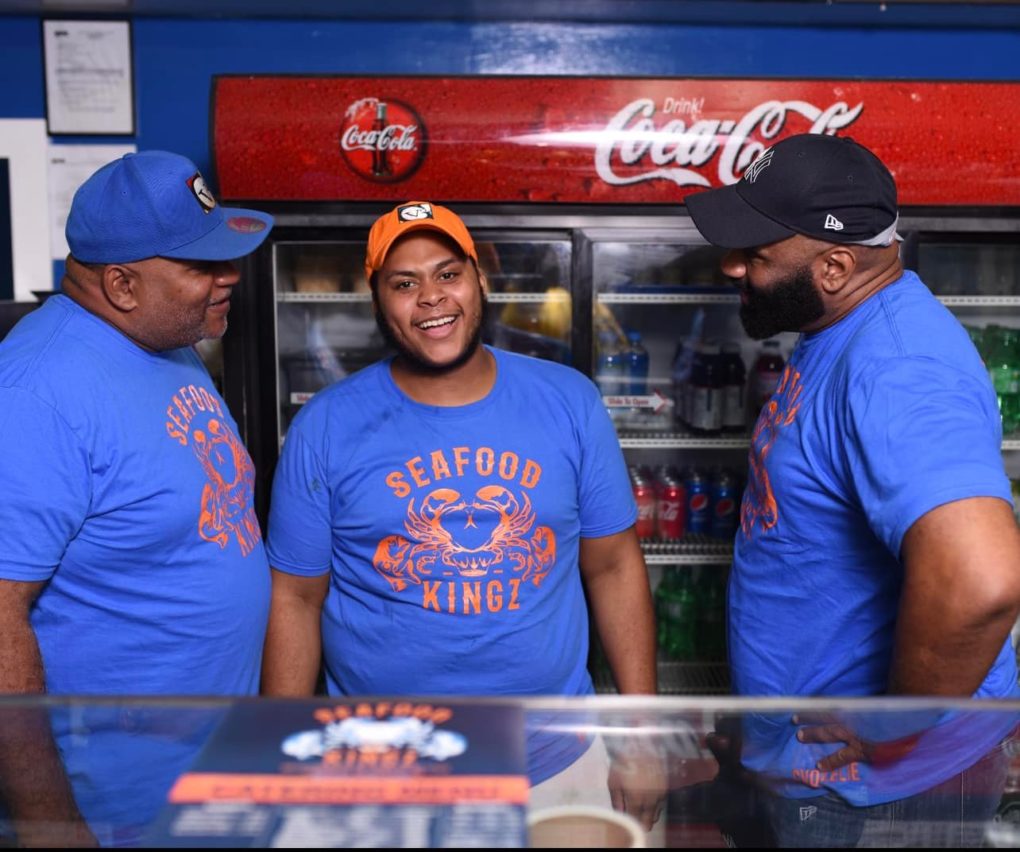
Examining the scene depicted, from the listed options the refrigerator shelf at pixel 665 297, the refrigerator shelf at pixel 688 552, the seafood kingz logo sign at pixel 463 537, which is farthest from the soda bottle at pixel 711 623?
the seafood kingz logo sign at pixel 463 537

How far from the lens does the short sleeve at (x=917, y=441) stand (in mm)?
1315

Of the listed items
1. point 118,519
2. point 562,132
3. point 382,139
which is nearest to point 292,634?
point 118,519

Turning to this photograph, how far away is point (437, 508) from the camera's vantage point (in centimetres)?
184

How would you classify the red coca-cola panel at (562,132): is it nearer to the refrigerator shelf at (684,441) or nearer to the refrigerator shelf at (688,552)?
the refrigerator shelf at (684,441)

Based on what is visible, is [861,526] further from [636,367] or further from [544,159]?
[636,367]

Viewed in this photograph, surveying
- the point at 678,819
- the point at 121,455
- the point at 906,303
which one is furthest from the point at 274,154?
the point at 678,819

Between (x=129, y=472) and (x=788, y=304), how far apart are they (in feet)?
3.79

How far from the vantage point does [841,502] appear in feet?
5.09

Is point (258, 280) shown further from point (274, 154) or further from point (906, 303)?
point (906, 303)

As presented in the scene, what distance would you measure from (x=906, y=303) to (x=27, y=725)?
136 centimetres

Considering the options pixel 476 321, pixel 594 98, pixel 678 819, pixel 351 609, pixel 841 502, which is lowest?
pixel 351 609

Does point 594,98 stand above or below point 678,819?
above

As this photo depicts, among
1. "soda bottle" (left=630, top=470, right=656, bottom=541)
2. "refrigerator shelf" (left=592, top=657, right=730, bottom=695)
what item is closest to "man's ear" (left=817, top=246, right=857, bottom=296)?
"soda bottle" (left=630, top=470, right=656, bottom=541)

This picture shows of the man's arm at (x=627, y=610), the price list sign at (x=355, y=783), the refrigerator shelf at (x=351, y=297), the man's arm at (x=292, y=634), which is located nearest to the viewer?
the price list sign at (x=355, y=783)
